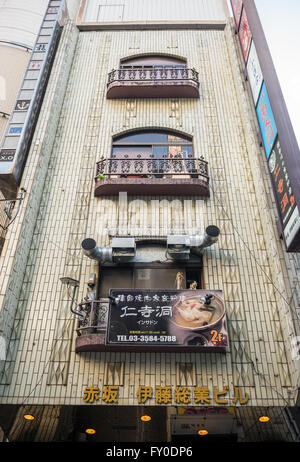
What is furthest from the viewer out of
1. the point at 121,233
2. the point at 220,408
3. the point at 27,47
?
the point at 27,47

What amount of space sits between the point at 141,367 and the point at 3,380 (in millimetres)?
3853

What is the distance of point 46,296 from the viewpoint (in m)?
11.6

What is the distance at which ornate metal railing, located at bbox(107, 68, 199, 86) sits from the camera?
650 inches

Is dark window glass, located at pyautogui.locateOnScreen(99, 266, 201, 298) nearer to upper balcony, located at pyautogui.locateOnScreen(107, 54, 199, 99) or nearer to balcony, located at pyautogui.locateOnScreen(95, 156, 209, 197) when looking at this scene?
balcony, located at pyautogui.locateOnScreen(95, 156, 209, 197)

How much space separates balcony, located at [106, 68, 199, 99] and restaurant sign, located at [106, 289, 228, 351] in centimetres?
971

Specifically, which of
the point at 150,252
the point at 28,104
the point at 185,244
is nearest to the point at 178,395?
the point at 185,244

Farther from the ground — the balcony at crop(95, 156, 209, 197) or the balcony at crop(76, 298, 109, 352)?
the balcony at crop(95, 156, 209, 197)

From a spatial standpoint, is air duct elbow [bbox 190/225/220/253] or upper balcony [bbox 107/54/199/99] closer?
air duct elbow [bbox 190/225/220/253]

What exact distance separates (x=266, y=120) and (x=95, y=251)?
24.2ft

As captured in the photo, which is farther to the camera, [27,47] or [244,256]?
[27,47]

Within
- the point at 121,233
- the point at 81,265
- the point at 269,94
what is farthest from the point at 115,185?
the point at 269,94

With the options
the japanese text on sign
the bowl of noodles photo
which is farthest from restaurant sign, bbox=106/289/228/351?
the japanese text on sign
